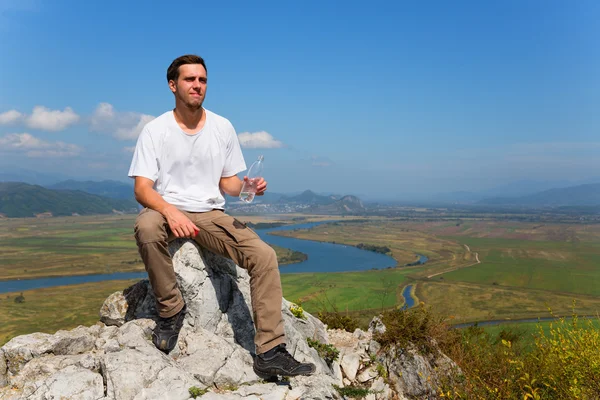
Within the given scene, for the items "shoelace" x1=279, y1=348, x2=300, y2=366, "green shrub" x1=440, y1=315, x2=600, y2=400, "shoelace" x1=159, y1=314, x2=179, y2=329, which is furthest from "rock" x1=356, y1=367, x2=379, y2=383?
"shoelace" x1=159, y1=314, x2=179, y2=329

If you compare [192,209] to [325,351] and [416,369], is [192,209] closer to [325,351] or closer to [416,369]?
[325,351]

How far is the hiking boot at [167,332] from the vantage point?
17.7 ft

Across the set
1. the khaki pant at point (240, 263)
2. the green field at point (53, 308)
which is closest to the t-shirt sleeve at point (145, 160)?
the khaki pant at point (240, 263)

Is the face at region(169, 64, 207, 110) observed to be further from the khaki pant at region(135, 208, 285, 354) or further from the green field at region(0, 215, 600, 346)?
the green field at region(0, 215, 600, 346)

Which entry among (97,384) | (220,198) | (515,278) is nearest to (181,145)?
(220,198)

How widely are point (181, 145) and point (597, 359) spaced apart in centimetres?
738

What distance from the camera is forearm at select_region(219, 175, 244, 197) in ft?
20.8

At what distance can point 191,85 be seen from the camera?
5.67 meters

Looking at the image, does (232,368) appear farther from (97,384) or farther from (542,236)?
(542,236)

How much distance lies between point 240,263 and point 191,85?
9.04 ft

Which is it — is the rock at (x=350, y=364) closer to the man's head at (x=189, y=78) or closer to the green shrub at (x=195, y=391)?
the green shrub at (x=195, y=391)

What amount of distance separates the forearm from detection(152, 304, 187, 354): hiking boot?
203cm

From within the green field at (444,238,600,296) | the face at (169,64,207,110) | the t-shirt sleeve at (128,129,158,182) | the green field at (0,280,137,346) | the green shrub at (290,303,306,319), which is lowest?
the green field at (0,280,137,346)

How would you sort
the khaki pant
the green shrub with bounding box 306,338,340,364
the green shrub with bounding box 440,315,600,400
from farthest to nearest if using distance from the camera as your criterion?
the green shrub with bounding box 306,338,340,364 → the green shrub with bounding box 440,315,600,400 → the khaki pant
